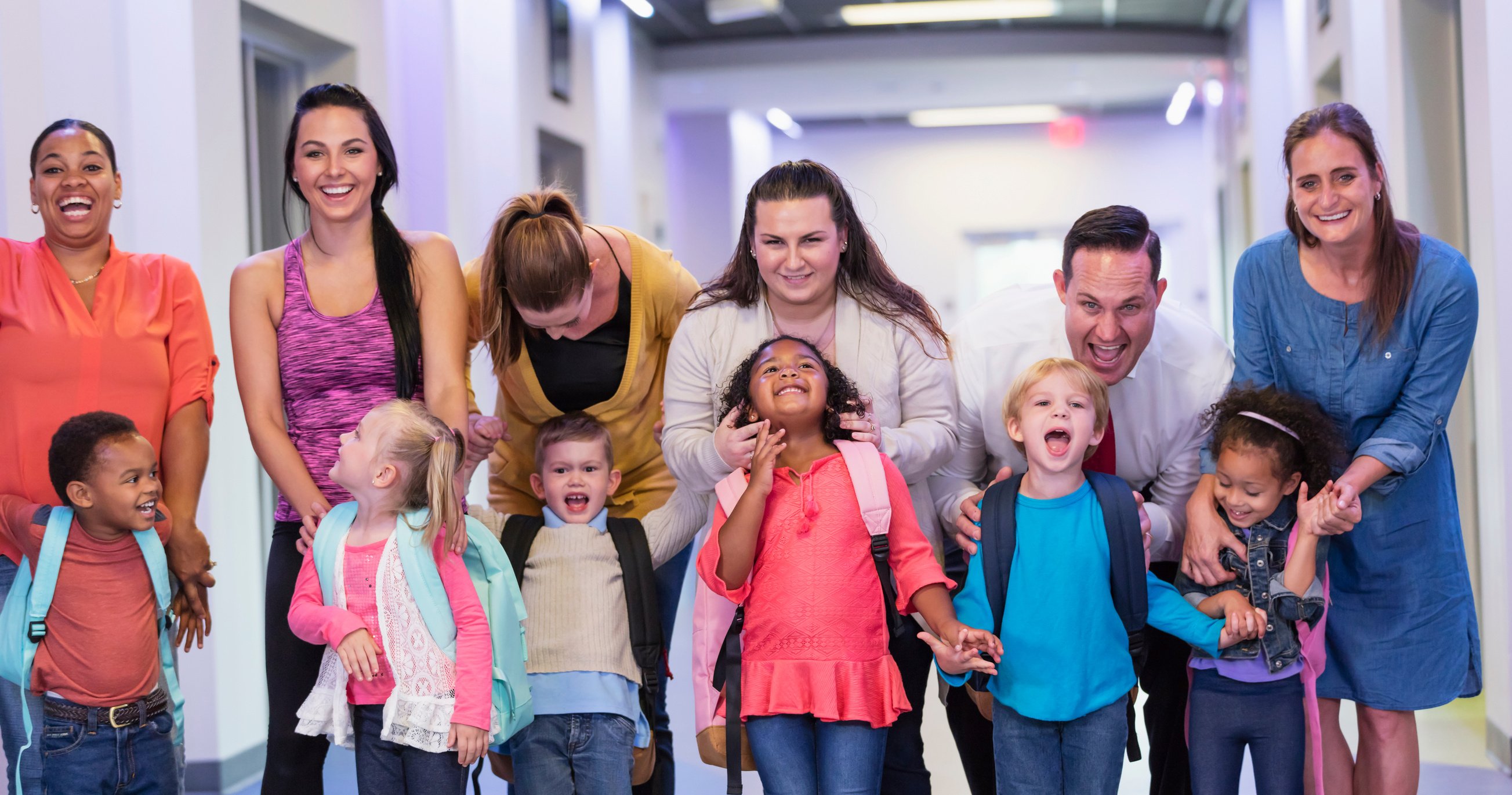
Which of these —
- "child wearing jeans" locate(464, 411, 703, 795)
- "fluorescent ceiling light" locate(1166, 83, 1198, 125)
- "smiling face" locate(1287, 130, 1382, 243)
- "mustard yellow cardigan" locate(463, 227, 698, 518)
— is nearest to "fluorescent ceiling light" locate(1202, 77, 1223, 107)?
"fluorescent ceiling light" locate(1166, 83, 1198, 125)

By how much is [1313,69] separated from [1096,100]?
6837mm

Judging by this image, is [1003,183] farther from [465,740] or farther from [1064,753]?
[465,740]

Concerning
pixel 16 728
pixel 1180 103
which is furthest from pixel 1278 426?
pixel 1180 103

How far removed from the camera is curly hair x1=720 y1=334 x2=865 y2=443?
2369 millimetres

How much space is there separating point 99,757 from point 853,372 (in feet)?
5.56

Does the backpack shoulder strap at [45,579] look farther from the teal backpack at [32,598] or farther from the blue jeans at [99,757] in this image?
the blue jeans at [99,757]

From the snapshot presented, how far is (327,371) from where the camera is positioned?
236cm

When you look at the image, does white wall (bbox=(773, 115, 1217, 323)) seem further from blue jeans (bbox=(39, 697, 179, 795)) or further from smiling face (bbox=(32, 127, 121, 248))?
blue jeans (bbox=(39, 697, 179, 795))

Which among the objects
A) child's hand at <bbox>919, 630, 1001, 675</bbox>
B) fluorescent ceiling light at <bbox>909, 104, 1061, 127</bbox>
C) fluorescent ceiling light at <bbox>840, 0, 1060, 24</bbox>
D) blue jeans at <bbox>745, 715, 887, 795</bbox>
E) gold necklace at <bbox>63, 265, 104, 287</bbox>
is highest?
fluorescent ceiling light at <bbox>909, 104, 1061, 127</bbox>

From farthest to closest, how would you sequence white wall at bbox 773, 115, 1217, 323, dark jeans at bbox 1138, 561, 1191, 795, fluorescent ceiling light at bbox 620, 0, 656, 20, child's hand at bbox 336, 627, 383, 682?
white wall at bbox 773, 115, 1217, 323, fluorescent ceiling light at bbox 620, 0, 656, 20, dark jeans at bbox 1138, 561, 1191, 795, child's hand at bbox 336, 627, 383, 682

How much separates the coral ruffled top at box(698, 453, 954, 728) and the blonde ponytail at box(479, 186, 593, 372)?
572mm

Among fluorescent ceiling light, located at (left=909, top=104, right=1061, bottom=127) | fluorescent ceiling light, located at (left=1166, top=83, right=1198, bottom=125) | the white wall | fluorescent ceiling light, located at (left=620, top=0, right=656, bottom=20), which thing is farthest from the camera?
the white wall

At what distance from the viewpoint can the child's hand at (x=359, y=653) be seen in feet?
7.02

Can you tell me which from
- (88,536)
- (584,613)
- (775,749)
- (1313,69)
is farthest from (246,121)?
(1313,69)
